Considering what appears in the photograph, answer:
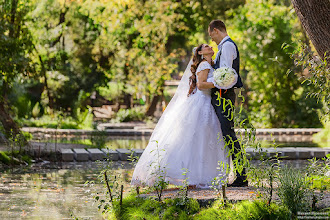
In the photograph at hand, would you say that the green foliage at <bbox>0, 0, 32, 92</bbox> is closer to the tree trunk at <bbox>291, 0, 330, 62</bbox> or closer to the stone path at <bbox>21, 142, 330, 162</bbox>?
the stone path at <bbox>21, 142, 330, 162</bbox>

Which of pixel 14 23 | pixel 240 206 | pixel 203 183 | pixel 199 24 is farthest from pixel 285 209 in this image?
pixel 199 24

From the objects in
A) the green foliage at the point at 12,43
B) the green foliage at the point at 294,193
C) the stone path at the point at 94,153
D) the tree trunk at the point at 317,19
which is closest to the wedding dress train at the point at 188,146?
the tree trunk at the point at 317,19

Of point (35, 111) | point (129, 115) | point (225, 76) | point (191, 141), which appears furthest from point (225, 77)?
point (129, 115)

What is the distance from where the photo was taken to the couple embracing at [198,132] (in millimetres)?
7324

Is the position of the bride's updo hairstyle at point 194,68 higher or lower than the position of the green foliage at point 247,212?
higher

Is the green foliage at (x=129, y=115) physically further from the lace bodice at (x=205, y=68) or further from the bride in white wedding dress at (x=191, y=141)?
the lace bodice at (x=205, y=68)

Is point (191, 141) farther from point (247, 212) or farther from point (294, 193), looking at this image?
point (294, 193)

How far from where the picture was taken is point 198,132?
7.55m

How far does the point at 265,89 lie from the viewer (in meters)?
26.0

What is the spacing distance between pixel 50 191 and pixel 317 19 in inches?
179

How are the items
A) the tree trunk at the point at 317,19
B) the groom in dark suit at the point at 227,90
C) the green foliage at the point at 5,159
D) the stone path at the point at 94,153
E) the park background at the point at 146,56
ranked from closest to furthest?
1. the tree trunk at the point at 317,19
2. the groom in dark suit at the point at 227,90
3. the green foliage at the point at 5,159
4. the stone path at the point at 94,153
5. the park background at the point at 146,56

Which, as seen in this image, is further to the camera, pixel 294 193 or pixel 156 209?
pixel 156 209

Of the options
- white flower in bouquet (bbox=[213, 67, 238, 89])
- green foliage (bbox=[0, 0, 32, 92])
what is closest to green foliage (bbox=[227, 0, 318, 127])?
green foliage (bbox=[0, 0, 32, 92])

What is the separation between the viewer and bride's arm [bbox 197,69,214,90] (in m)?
7.61
